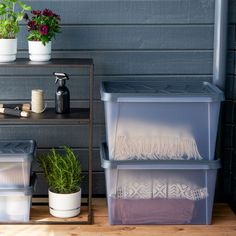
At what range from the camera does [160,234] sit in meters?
2.68

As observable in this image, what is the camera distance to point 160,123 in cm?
267

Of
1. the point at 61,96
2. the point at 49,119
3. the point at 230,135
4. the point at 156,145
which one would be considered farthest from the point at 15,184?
the point at 230,135

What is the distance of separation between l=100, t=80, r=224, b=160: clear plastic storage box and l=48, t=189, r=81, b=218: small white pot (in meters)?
0.34

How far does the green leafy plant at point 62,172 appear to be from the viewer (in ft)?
9.32

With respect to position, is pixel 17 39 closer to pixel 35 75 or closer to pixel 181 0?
pixel 35 75

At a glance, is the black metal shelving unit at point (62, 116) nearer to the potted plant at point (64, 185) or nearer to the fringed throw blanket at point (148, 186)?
the potted plant at point (64, 185)

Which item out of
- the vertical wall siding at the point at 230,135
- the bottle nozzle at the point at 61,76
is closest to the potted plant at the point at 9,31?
the bottle nozzle at the point at 61,76

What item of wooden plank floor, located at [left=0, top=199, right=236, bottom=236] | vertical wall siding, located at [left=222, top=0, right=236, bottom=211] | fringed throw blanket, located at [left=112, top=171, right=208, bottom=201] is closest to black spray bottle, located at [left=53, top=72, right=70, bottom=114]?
fringed throw blanket, located at [left=112, top=171, right=208, bottom=201]

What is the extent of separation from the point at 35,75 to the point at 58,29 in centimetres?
30

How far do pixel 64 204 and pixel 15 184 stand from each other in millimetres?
Result: 277

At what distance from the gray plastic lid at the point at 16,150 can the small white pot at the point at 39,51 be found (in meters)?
0.47

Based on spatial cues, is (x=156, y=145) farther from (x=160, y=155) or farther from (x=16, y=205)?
(x=16, y=205)

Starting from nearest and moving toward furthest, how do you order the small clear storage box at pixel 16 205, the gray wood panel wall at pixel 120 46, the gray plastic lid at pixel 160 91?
1. the gray plastic lid at pixel 160 91
2. the small clear storage box at pixel 16 205
3. the gray wood panel wall at pixel 120 46

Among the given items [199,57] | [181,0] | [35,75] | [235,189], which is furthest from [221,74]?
[35,75]
